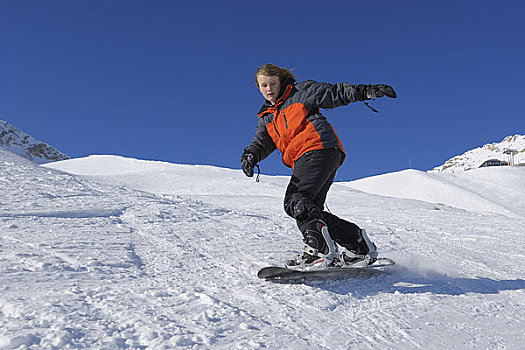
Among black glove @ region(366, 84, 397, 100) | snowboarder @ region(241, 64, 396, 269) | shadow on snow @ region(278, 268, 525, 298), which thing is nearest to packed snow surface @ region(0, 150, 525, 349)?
shadow on snow @ region(278, 268, 525, 298)

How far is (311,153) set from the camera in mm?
2781

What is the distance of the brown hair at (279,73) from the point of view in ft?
10.2

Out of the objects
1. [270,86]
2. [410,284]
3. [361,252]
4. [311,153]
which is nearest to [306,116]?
[311,153]

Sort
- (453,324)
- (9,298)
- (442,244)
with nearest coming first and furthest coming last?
1. (9,298)
2. (453,324)
3. (442,244)

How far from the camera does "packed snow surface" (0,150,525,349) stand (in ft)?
5.31

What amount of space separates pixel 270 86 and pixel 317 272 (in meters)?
1.50

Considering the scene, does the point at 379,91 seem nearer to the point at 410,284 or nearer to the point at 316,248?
the point at 316,248

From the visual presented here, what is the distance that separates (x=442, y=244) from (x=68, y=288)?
383 cm

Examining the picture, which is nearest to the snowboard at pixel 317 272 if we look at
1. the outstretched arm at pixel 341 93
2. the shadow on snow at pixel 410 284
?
the shadow on snow at pixel 410 284

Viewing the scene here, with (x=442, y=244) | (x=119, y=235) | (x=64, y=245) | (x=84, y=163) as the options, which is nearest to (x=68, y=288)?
(x=64, y=245)

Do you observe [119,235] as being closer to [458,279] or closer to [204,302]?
[204,302]

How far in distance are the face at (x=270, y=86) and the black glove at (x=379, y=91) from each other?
74 cm

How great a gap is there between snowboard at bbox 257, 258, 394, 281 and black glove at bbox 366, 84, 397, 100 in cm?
122

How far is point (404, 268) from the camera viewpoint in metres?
3.04
